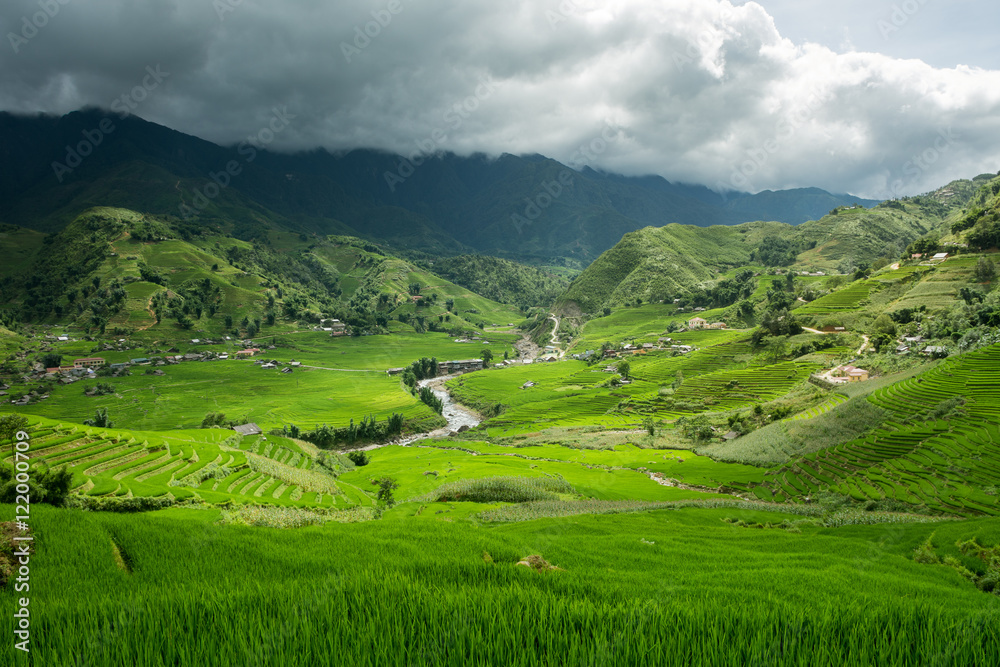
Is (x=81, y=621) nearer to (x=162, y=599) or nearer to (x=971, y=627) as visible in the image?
(x=162, y=599)

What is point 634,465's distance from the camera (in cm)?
4709

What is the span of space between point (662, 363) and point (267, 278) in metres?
159

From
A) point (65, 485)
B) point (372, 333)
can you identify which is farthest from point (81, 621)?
point (372, 333)

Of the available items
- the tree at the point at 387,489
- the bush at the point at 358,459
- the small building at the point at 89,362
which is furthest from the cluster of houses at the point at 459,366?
the tree at the point at 387,489

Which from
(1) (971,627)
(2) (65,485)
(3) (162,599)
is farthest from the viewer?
(2) (65,485)

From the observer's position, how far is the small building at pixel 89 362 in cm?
9932

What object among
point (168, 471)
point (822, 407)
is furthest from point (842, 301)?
point (168, 471)

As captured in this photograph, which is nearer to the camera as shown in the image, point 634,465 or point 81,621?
point 81,621

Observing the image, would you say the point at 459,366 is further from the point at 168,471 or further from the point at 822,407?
the point at 168,471

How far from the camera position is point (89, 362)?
101m

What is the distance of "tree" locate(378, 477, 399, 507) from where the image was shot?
1373 inches

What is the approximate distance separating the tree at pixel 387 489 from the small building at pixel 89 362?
98908 mm

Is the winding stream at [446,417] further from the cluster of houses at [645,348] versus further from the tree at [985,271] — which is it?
the tree at [985,271]

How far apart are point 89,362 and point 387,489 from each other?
104m
